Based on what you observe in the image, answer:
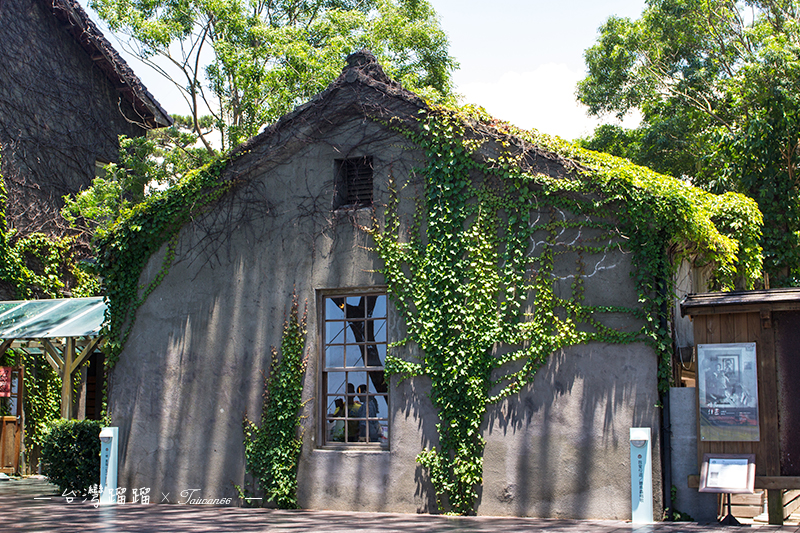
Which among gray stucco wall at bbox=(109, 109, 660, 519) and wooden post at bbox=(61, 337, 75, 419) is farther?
wooden post at bbox=(61, 337, 75, 419)

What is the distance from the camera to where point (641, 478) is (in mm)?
8234

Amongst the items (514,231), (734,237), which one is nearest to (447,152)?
(514,231)

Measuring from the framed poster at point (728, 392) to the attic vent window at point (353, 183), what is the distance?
499cm

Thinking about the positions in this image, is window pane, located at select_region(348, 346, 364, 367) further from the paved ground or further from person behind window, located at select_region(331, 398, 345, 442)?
the paved ground

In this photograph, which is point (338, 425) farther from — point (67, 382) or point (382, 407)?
point (67, 382)

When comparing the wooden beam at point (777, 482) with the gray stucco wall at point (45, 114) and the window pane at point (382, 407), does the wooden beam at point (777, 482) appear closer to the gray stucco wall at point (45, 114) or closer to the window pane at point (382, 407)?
the window pane at point (382, 407)

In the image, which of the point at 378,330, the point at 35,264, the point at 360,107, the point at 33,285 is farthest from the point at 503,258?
the point at 35,264

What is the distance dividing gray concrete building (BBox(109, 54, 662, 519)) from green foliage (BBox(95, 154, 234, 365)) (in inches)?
6.2

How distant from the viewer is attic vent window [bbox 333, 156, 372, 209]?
10.5 m

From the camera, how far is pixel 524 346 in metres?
9.08

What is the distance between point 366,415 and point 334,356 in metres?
0.95

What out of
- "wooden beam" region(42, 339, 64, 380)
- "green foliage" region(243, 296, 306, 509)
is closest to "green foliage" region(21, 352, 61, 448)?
"wooden beam" region(42, 339, 64, 380)

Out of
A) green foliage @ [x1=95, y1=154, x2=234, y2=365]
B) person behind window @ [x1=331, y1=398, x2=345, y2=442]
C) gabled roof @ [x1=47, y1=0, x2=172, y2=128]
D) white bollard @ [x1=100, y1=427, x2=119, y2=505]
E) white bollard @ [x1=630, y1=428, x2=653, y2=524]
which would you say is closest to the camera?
white bollard @ [x1=630, y1=428, x2=653, y2=524]

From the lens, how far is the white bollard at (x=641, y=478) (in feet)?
26.8
